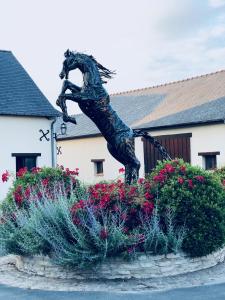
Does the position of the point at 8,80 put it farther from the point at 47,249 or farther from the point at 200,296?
the point at 200,296

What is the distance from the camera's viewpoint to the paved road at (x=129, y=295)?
6688mm

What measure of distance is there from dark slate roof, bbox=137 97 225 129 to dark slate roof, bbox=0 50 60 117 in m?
4.95

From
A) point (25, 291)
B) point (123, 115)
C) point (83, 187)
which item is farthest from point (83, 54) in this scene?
point (123, 115)

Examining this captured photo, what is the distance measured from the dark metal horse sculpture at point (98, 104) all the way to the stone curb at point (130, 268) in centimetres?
225

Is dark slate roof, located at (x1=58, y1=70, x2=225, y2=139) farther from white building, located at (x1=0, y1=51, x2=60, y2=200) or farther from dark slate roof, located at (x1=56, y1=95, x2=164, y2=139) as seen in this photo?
white building, located at (x1=0, y1=51, x2=60, y2=200)

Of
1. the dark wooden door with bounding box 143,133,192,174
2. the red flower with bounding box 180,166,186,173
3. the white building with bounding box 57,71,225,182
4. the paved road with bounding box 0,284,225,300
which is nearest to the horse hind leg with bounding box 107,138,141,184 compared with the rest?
the red flower with bounding box 180,166,186,173

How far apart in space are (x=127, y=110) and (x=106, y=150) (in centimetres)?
305

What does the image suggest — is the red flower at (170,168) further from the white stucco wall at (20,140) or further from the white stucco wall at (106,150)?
the white stucco wall at (20,140)

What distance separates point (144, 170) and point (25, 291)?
1656cm

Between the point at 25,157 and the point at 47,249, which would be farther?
the point at 25,157

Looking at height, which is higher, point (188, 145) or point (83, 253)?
point (188, 145)

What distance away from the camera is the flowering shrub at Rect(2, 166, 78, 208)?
9.41m

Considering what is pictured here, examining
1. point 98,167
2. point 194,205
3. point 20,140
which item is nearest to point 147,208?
point 194,205

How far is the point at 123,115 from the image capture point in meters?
27.0
